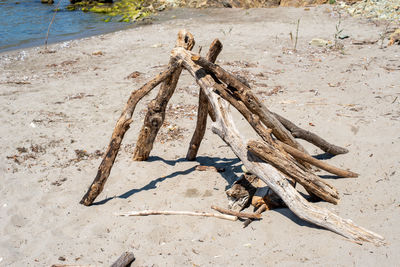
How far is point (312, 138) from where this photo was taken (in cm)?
481

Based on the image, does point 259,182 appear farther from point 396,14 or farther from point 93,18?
point 93,18

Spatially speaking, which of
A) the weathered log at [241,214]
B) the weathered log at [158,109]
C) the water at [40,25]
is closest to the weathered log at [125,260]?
the weathered log at [241,214]

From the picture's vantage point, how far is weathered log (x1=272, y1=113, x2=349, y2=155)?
473 cm

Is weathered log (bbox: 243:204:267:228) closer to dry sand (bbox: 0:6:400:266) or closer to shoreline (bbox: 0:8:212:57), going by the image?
dry sand (bbox: 0:6:400:266)

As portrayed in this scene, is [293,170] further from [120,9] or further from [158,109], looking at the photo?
[120,9]

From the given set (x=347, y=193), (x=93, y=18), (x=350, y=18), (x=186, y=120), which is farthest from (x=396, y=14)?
(x=93, y=18)

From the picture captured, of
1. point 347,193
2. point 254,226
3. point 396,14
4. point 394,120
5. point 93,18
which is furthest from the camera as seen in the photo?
point 93,18

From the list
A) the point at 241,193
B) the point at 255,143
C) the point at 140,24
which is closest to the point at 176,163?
the point at 241,193

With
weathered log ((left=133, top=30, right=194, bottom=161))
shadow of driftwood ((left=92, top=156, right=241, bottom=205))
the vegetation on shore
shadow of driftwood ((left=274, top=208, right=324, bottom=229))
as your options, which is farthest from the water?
shadow of driftwood ((left=274, top=208, right=324, bottom=229))

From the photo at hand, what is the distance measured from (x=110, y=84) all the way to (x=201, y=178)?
15.7 ft

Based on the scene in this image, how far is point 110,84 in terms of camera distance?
872cm

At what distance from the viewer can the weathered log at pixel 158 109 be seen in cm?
462

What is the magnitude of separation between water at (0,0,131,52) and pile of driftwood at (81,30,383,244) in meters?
11.2

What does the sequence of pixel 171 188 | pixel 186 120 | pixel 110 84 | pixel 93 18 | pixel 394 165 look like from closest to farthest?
pixel 394 165 < pixel 171 188 < pixel 186 120 < pixel 110 84 < pixel 93 18
